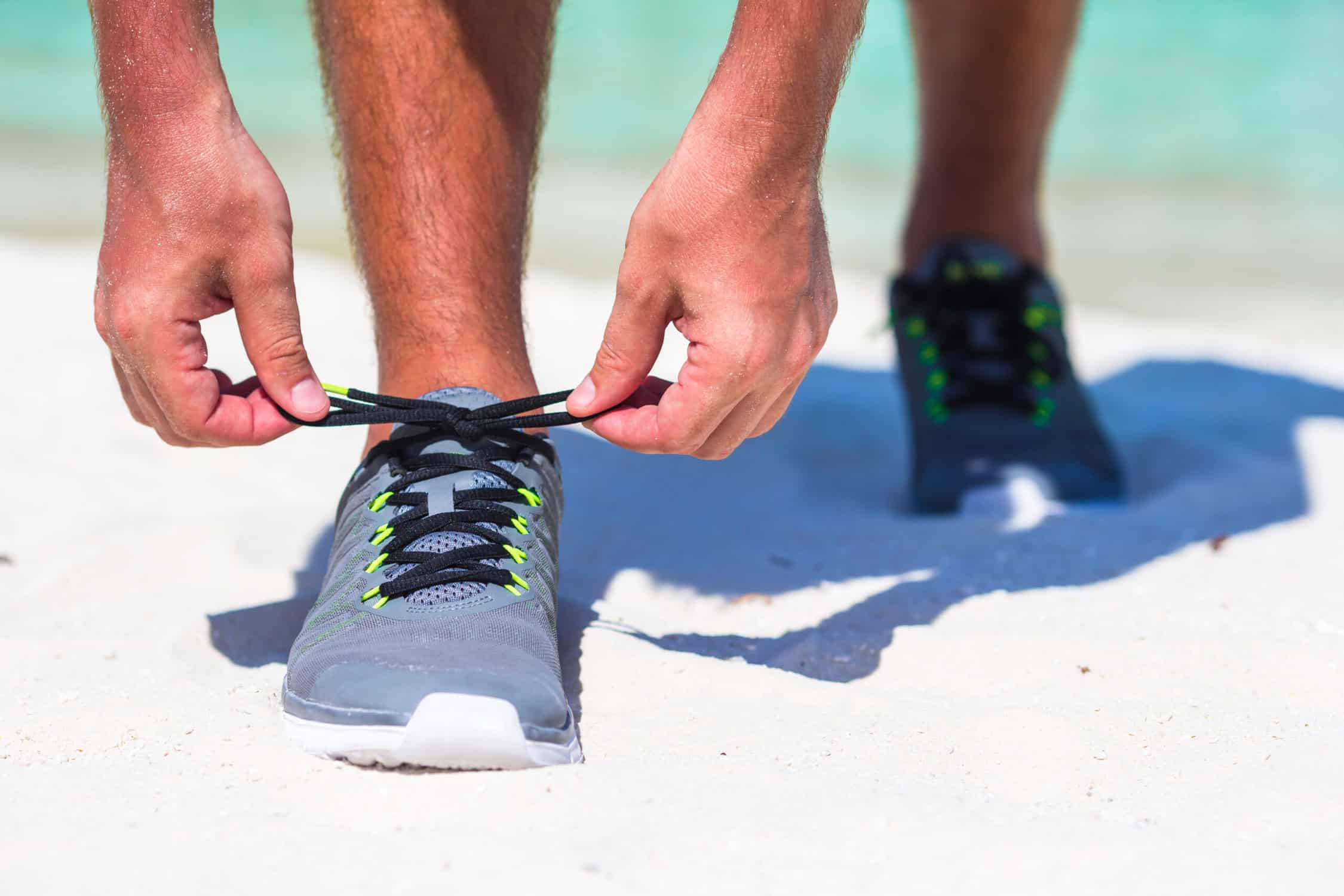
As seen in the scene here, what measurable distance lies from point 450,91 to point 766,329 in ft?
1.94

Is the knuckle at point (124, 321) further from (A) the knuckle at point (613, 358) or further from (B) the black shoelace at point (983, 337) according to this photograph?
(B) the black shoelace at point (983, 337)

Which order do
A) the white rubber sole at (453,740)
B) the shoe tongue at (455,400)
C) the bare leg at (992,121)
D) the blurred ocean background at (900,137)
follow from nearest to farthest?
the white rubber sole at (453,740), the shoe tongue at (455,400), the bare leg at (992,121), the blurred ocean background at (900,137)

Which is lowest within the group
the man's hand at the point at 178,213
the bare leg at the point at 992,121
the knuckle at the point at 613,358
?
the knuckle at the point at 613,358

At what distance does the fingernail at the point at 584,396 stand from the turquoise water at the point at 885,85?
5.21 metres

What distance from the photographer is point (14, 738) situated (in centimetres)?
105

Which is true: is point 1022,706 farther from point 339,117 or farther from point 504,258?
point 339,117

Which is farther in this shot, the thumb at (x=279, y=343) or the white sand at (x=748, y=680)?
the thumb at (x=279, y=343)

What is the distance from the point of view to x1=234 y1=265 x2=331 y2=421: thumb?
1.08 metres

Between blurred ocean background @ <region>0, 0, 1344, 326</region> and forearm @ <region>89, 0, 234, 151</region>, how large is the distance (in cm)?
188

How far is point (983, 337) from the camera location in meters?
2.08

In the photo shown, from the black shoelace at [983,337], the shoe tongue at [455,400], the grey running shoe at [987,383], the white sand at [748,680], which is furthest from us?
the black shoelace at [983,337]

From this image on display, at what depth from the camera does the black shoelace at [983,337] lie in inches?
80.0

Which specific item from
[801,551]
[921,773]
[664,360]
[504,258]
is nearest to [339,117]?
[504,258]

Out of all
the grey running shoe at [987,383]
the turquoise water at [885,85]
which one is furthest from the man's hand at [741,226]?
the turquoise water at [885,85]
